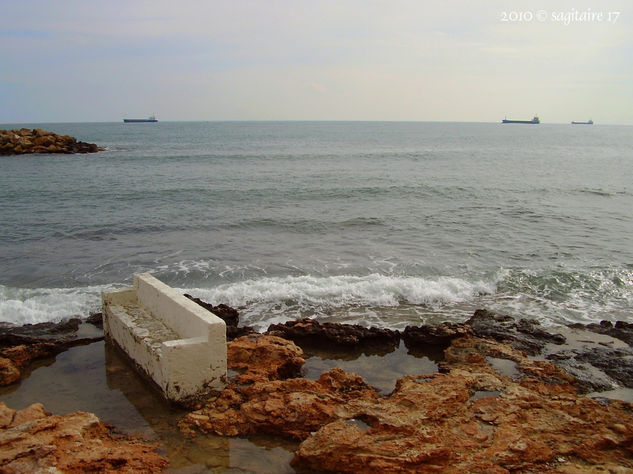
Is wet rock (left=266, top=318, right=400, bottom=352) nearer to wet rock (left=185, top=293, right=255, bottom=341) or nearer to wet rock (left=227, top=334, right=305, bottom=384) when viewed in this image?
wet rock (left=185, top=293, right=255, bottom=341)

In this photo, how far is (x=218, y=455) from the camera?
5590 millimetres

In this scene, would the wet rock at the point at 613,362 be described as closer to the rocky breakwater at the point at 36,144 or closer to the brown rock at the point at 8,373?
the brown rock at the point at 8,373

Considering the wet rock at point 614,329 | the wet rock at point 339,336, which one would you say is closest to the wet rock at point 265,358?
the wet rock at point 339,336

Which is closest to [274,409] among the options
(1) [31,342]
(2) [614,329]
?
(1) [31,342]

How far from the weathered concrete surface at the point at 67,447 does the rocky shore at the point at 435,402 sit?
72 mm

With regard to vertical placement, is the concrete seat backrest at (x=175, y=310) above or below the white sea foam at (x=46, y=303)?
above

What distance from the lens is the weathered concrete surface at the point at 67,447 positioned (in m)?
4.90

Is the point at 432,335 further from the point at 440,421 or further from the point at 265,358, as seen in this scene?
the point at 440,421

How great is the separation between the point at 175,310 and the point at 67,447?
2351mm

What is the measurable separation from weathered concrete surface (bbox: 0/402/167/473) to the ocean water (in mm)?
4593

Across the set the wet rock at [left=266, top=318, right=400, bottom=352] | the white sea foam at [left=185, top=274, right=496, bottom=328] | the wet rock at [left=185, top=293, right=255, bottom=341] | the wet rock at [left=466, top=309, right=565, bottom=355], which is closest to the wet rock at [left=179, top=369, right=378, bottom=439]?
the wet rock at [left=266, top=318, right=400, bottom=352]

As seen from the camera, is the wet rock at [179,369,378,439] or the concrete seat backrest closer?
the wet rock at [179,369,378,439]

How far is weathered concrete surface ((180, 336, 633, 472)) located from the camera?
5121 mm

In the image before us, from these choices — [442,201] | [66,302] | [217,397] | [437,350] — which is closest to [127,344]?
[217,397]
